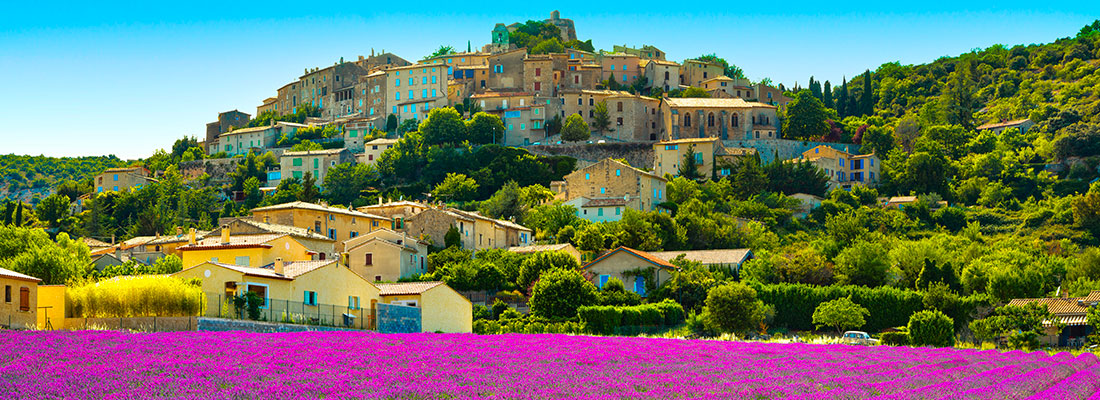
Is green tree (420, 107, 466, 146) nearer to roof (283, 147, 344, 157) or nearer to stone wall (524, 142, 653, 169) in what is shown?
stone wall (524, 142, 653, 169)

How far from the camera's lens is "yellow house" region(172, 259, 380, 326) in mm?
40375

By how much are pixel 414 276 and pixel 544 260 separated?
22.5ft

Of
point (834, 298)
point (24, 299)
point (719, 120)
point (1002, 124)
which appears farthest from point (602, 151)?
point (24, 299)

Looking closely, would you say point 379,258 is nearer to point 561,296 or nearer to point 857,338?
point 561,296

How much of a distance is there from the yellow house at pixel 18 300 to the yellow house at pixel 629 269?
31745 mm

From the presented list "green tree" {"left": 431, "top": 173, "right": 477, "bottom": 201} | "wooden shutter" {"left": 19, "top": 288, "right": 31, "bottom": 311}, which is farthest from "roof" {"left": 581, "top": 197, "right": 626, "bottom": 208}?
"wooden shutter" {"left": 19, "top": 288, "right": 31, "bottom": 311}

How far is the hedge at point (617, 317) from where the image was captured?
2003 inches

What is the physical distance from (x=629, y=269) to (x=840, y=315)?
40.0ft

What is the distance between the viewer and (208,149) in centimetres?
13250

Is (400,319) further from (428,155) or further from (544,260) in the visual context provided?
(428,155)

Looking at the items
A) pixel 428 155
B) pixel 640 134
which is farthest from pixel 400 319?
pixel 640 134

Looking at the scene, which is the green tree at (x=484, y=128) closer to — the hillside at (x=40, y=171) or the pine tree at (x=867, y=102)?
the pine tree at (x=867, y=102)

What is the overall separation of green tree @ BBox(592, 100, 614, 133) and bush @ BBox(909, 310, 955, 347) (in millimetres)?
72023

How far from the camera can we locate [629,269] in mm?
61906
